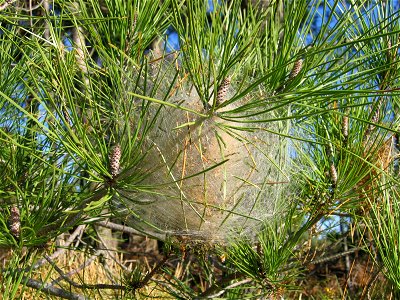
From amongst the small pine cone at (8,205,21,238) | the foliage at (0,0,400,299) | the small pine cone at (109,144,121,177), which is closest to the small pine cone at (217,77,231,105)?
the foliage at (0,0,400,299)

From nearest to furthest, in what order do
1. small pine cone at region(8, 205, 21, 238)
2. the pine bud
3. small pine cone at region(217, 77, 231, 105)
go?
small pine cone at region(217, 77, 231, 105)
small pine cone at region(8, 205, 21, 238)
the pine bud

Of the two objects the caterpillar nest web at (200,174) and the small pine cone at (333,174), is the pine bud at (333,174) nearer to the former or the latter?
the small pine cone at (333,174)

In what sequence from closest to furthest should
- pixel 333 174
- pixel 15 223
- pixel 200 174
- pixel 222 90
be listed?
pixel 222 90 < pixel 200 174 < pixel 15 223 < pixel 333 174

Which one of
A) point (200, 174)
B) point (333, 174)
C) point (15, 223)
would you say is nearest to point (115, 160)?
point (200, 174)

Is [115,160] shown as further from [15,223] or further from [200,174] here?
[15,223]

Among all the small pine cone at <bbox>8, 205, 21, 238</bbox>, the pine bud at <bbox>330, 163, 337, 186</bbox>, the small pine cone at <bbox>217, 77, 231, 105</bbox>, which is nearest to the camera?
the small pine cone at <bbox>217, 77, 231, 105</bbox>

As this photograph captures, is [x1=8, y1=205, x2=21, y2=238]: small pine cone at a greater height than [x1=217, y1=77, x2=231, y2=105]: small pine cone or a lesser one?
lesser

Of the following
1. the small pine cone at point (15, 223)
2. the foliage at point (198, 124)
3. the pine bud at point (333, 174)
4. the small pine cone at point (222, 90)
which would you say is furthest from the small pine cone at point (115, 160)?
the pine bud at point (333, 174)

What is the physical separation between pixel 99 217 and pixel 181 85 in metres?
0.34

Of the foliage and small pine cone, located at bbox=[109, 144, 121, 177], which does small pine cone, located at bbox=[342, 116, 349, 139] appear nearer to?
the foliage

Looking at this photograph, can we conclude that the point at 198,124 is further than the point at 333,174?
No

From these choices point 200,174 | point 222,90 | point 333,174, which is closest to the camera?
point 222,90

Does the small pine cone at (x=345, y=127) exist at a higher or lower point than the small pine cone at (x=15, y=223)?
higher

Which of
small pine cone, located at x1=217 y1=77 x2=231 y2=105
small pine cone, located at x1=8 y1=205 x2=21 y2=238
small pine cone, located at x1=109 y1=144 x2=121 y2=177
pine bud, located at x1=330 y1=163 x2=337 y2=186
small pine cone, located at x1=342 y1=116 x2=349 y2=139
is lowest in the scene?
small pine cone, located at x1=8 y1=205 x2=21 y2=238
